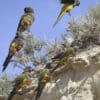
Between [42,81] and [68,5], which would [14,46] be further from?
[68,5]

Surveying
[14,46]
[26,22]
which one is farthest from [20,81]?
[26,22]

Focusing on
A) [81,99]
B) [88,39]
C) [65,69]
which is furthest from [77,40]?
[81,99]

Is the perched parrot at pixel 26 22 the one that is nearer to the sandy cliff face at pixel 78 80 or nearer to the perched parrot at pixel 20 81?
the perched parrot at pixel 20 81

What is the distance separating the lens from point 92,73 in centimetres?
811

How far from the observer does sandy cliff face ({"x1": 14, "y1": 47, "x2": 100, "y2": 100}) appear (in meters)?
8.00

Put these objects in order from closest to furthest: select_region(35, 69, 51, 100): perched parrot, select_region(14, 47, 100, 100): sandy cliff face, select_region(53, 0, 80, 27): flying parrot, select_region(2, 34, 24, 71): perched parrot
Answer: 1. select_region(14, 47, 100, 100): sandy cliff face
2. select_region(53, 0, 80, 27): flying parrot
3. select_region(35, 69, 51, 100): perched parrot
4. select_region(2, 34, 24, 71): perched parrot

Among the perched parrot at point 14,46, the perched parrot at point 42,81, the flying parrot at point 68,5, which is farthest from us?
Answer: the perched parrot at point 14,46

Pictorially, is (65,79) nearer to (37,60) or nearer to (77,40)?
(77,40)

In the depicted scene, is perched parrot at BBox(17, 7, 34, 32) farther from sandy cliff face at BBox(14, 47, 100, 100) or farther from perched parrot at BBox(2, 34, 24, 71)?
sandy cliff face at BBox(14, 47, 100, 100)

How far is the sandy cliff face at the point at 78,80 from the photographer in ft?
26.2

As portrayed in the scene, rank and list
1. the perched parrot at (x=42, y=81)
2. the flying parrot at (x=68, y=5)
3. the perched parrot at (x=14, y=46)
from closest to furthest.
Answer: the flying parrot at (x=68, y=5), the perched parrot at (x=42, y=81), the perched parrot at (x=14, y=46)

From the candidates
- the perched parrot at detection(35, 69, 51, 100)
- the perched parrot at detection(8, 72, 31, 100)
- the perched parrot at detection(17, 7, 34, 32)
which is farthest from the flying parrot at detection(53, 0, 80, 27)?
the perched parrot at detection(8, 72, 31, 100)

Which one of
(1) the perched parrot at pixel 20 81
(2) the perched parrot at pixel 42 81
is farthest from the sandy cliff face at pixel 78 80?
(1) the perched parrot at pixel 20 81

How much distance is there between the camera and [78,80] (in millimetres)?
8266
